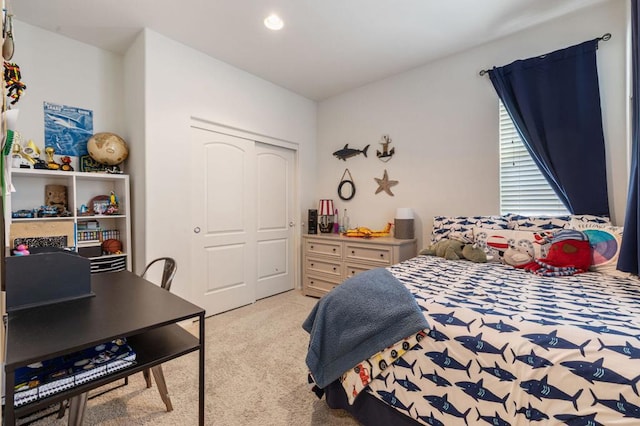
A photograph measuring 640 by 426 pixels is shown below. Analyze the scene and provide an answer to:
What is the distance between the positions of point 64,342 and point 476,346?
143 centimetres

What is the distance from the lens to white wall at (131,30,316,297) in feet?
8.32

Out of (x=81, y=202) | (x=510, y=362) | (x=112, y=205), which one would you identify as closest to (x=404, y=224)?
(x=510, y=362)

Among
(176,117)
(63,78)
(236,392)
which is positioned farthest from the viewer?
(176,117)

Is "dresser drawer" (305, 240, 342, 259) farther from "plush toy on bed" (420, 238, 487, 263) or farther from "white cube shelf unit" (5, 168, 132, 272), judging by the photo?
"white cube shelf unit" (5, 168, 132, 272)

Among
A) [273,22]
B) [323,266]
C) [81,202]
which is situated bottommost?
[323,266]

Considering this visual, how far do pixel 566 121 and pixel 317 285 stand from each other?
284 cm

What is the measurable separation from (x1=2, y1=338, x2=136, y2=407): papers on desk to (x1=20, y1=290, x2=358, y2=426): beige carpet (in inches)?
28.4

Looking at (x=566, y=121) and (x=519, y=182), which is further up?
(x=566, y=121)

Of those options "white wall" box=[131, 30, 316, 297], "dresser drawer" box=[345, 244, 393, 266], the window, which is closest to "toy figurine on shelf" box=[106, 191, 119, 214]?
"white wall" box=[131, 30, 316, 297]

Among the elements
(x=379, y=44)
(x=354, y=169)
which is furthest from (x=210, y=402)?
(x=379, y=44)

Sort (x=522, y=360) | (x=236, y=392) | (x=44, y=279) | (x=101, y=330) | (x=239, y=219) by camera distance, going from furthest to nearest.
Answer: (x=239, y=219), (x=236, y=392), (x=44, y=279), (x=522, y=360), (x=101, y=330)

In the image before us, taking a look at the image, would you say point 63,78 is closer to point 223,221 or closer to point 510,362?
point 223,221

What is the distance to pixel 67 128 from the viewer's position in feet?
8.48

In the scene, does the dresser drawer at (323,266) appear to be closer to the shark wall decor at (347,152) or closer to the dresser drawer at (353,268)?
the dresser drawer at (353,268)
